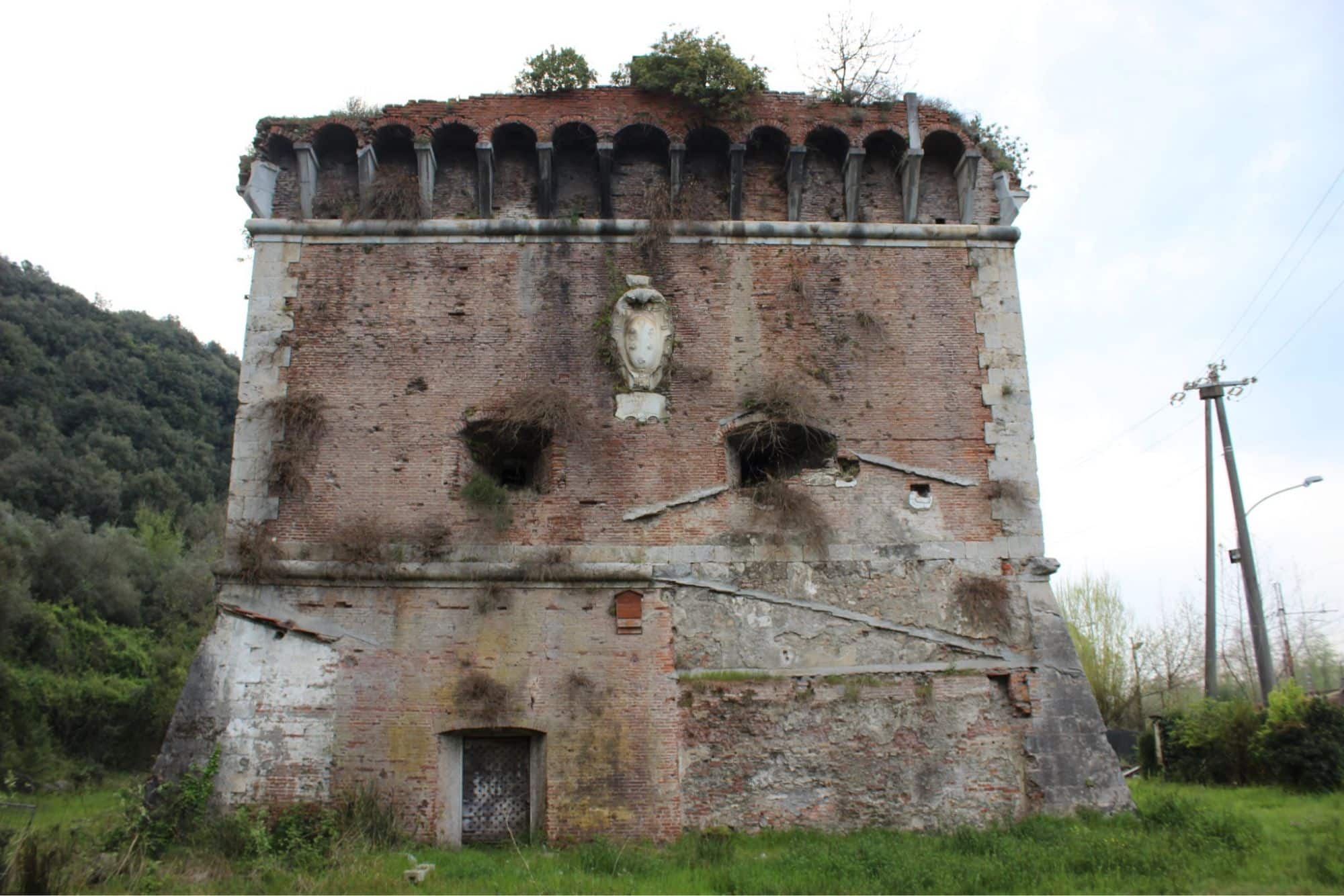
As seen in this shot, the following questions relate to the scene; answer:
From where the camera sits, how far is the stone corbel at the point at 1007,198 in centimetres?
1120

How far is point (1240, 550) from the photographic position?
1723 centimetres

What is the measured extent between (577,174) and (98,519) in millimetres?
29460

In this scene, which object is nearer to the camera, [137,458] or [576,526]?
[576,526]

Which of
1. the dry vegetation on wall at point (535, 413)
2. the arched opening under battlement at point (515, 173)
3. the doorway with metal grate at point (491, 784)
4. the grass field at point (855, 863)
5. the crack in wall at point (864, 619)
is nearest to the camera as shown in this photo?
the grass field at point (855, 863)

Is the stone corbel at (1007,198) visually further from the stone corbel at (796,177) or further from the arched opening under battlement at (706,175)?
the arched opening under battlement at (706,175)

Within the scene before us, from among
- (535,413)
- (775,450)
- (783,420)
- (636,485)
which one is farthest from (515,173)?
(775,450)

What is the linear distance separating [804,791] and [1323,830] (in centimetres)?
500

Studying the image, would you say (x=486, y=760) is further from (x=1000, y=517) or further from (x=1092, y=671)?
(x=1092, y=671)

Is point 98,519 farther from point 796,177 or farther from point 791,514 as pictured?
point 791,514

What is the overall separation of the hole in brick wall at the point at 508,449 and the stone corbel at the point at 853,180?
4.44 meters

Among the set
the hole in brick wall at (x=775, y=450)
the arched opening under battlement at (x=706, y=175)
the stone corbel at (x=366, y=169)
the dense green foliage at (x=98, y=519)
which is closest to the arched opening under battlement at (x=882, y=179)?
the arched opening under battlement at (x=706, y=175)

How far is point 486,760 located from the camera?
9492 mm

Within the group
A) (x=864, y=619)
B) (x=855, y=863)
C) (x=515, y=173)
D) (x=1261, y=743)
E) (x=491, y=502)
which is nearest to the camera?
(x=855, y=863)

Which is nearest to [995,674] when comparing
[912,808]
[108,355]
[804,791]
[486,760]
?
[912,808]
